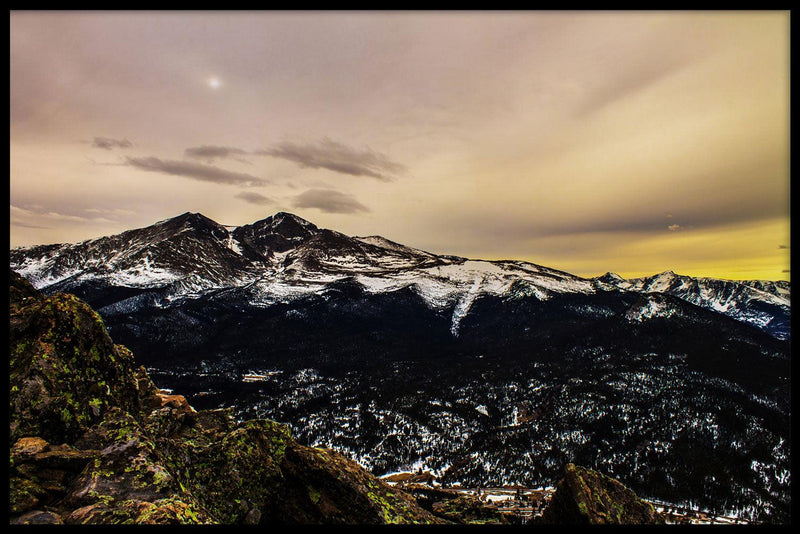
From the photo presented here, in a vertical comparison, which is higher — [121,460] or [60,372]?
[60,372]

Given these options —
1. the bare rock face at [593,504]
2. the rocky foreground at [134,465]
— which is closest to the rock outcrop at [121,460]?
the rocky foreground at [134,465]

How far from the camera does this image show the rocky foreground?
851 centimetres

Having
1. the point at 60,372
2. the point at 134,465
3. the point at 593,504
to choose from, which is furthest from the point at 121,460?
the point at 593,504

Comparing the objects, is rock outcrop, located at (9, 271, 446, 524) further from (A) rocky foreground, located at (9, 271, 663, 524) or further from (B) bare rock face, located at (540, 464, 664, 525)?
(B) bare rock face, located at (540, 464, 664, 525)

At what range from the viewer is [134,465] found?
31.6 ft

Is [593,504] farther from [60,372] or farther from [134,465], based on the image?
[60,372]

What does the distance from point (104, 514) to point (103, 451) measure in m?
2.97

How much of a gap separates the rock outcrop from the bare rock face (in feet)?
19.6

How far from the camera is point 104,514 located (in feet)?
24.9

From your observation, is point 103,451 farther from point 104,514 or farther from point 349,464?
point 349,464

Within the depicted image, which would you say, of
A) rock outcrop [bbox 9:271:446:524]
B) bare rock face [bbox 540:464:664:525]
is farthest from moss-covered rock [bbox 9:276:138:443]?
bare rock face [bbox 540:464:664:525]

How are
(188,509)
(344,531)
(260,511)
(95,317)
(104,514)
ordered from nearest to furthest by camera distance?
1. (344,531)
2. (104,514)
3. (188,509)
4. (260,511)
5. (95,317)

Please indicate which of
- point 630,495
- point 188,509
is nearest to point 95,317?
point 188,509

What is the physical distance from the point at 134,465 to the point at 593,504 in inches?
668
